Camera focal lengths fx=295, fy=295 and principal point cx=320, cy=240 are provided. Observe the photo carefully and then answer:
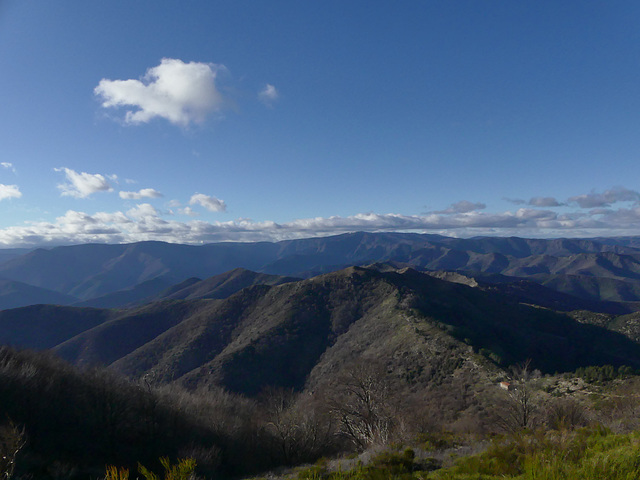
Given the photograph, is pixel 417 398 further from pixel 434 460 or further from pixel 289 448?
pixel 434 460

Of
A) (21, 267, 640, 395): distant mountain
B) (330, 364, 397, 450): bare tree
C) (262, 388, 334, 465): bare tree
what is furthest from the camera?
(21, 267, 640, 395): distant mountain

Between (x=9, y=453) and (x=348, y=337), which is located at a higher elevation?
(x=9, y=453)

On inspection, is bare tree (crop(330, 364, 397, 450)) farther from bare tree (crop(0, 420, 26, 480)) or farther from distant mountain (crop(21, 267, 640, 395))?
distant mountain (crop(21, 267, 640, 395))

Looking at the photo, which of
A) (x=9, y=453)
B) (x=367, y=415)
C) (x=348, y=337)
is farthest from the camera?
(x=348, y=337)

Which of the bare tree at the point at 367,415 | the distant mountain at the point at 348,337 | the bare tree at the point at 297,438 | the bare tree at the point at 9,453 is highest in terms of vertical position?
the bare tree at the point at 9,453

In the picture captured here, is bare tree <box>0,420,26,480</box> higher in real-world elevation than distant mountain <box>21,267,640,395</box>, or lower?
higher

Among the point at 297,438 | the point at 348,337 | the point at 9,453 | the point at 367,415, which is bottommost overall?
the point at 348,337

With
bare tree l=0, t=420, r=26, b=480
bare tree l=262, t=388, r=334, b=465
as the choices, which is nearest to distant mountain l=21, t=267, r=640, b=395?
bare tree l=262, t=388, r=334, b=465

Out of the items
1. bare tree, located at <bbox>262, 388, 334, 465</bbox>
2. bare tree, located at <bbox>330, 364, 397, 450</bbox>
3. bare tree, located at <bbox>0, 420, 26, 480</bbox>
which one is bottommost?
bare tree, located at <bbox>262, 388, 334, 465</bbox>

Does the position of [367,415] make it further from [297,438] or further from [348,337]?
[348,337]

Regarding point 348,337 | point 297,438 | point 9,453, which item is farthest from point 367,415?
point 348,337

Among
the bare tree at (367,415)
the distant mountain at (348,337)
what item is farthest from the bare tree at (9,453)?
the distant mountain at (348,337)

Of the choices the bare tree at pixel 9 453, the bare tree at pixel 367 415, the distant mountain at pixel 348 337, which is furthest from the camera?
the distant mountain at pixel 348 337

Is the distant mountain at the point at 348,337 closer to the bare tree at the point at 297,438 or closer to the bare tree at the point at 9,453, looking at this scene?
the bare tree at the point at 297,438
